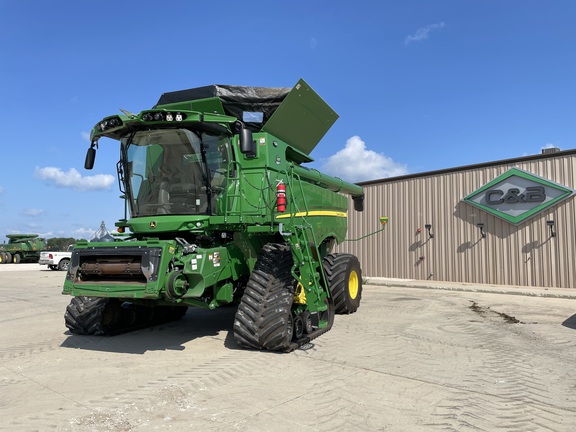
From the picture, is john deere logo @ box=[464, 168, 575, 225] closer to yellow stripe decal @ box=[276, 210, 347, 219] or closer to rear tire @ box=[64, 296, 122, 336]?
yellow stripe decal @ box=[276, 210, 347, 219]

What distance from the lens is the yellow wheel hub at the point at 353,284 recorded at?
9203mm

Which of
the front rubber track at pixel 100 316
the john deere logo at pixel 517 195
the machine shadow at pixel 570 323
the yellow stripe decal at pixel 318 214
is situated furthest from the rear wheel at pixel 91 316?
the john deere logo at pixel 517 195

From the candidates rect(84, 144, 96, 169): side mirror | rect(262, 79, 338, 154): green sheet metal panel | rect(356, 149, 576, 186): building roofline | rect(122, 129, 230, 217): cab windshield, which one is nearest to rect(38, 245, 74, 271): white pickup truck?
rect(356, 149, 576, 186): building roofline

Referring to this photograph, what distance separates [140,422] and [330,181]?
23.5 feet

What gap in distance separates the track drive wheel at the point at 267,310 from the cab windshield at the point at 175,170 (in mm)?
1299

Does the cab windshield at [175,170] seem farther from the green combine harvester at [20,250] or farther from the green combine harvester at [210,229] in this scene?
the green combine harvester at [20,250]

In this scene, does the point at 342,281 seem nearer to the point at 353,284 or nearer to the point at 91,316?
the point at 353,284

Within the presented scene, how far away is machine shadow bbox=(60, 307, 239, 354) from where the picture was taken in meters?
6.25

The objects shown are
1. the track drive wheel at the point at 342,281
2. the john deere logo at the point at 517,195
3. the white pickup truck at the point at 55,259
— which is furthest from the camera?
the white pickup truck at the point at 55,259

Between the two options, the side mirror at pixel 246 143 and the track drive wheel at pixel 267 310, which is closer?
the track drive wheel at pixel 267 310

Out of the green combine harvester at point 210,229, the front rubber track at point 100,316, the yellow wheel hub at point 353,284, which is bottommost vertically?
the front rubber track at point 100,316

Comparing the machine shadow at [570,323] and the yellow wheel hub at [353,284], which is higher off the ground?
the yellow wheel hub at [353,284]

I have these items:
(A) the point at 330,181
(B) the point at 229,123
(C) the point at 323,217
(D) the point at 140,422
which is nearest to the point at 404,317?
(C) the point at 323,217

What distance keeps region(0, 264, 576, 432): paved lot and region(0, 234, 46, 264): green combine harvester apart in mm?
34757
